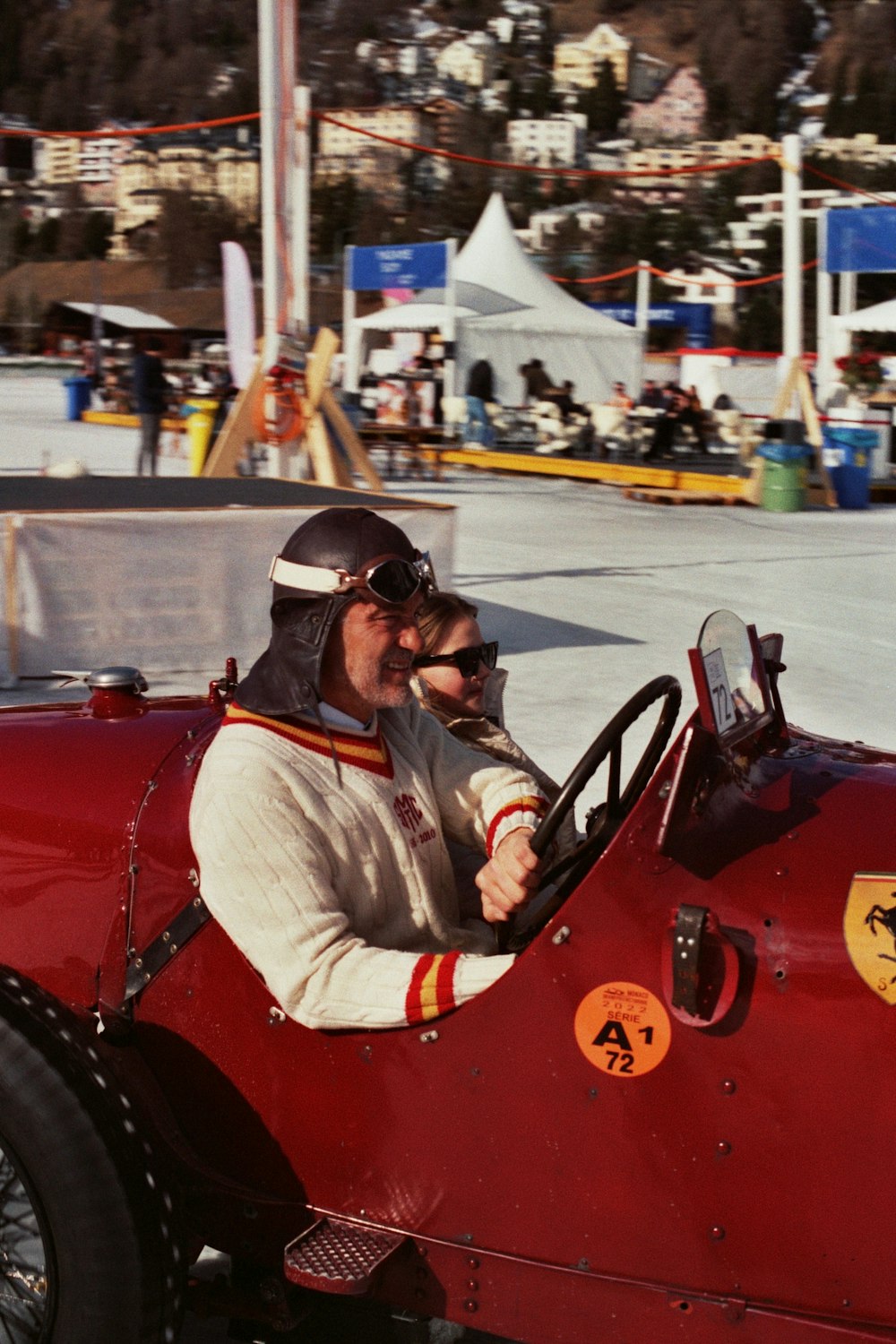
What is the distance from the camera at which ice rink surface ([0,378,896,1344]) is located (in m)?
7.49

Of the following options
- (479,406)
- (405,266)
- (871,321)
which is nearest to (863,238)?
(871,321)

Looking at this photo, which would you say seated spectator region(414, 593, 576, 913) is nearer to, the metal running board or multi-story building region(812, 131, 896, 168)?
the metal running board

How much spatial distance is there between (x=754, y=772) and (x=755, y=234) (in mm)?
137356

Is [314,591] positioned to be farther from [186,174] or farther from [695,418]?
[186,174]

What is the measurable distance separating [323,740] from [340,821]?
0.43 ft

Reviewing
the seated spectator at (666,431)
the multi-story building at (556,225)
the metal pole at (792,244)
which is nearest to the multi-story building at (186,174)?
the multi-story building at (556,225)

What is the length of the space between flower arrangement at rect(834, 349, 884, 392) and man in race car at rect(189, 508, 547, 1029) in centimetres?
2042

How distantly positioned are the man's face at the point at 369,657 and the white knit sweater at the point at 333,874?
0.22 feet

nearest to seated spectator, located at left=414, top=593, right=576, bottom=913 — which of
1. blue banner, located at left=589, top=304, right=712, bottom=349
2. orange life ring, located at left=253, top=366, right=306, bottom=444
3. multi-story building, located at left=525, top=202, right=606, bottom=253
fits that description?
orange life ring, located at left=253, top=366, right=306, bottom=444

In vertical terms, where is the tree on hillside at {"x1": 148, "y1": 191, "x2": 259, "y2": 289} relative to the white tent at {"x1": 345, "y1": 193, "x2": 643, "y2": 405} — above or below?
above

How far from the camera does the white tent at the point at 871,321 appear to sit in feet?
72.2

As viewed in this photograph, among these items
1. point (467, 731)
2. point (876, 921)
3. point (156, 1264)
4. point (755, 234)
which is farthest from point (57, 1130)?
point (755, 234)

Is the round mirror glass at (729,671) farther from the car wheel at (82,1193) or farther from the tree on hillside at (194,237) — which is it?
the tree on hillside at (194,237)

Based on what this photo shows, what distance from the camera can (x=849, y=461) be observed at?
17.9 metres
